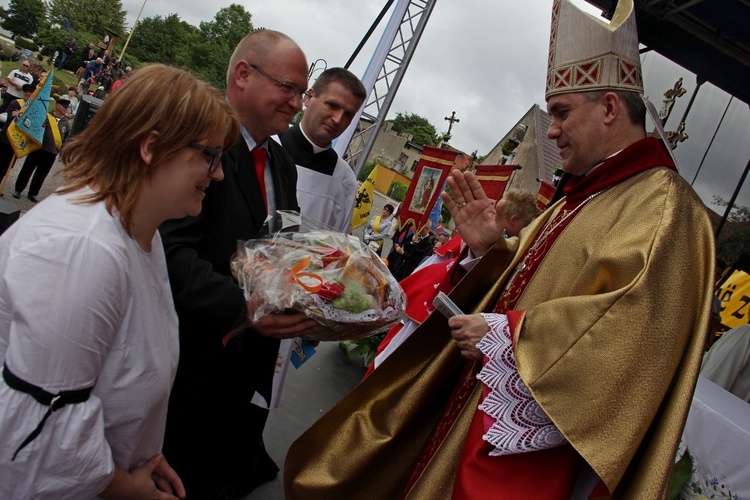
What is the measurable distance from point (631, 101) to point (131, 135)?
187 centimetres

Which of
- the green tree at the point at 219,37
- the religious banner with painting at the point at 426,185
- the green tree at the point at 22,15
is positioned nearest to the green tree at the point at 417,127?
the green tree at the point at 219,37

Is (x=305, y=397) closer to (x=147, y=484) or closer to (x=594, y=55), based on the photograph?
(x=147, y=484)

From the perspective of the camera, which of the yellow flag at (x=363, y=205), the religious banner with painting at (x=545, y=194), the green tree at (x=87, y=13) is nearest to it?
the religious banner with painting at (x=545, y=194)

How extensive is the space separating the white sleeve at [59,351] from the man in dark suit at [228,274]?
617mm

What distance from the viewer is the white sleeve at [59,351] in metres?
0.97

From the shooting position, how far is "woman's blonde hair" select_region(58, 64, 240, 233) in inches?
45.8

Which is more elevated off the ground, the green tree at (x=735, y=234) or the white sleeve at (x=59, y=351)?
the green tree at (x=735, y=234)

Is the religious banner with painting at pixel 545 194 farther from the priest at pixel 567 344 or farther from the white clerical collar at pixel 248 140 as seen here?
the white clerical collar at pixel 248 140

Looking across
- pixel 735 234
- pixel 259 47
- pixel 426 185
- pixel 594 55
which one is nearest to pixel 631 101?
pixel 594 55

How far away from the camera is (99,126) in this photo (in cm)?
120

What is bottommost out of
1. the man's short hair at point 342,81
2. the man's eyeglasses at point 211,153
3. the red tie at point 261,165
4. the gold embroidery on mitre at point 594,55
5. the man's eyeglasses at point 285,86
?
the red tie at point 261,165

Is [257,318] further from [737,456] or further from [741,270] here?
[741,270]

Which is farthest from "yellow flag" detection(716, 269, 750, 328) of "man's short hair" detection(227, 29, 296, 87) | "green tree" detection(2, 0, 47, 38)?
"green tree" detection(2, 0, 47, 38)

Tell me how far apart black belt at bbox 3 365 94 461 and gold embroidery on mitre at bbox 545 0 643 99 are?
208 cm
